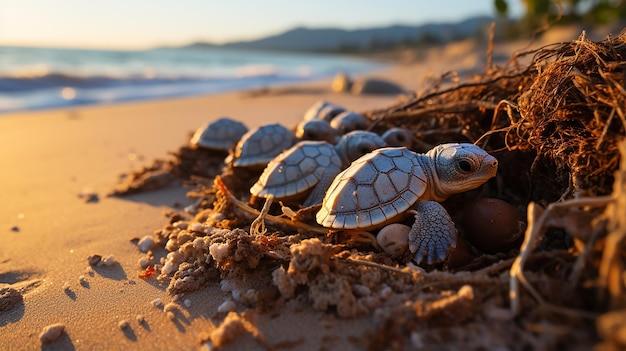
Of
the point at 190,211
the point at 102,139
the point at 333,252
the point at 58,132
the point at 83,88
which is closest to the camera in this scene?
the point at 333,252

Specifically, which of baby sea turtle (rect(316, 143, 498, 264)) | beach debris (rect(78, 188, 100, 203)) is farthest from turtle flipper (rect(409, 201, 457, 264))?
beach debris (rect(78, 188, 100, 203))

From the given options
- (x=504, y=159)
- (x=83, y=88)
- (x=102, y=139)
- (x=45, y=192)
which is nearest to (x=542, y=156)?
(x=504, y=159)

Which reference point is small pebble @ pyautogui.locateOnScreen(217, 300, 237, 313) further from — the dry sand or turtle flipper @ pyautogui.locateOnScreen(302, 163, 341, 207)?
turtle flipper @ pyautogui.locateOnScreen(302, 163, 341, 207)

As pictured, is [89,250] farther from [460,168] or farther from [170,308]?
[460,168]

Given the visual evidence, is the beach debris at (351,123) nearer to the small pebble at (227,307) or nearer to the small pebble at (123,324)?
the small pebble at (227,307)

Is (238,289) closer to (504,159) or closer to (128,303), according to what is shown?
(128,303)
